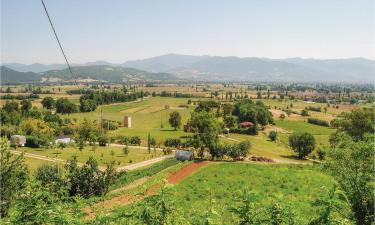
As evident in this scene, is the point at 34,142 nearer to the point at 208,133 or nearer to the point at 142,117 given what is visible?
the point at 208,133

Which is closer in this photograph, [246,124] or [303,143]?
[303,143]

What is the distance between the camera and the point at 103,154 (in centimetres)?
6719

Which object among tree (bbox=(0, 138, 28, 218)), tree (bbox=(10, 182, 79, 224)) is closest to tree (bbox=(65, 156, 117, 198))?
tree (bbox=(0, 138, 28, 218))

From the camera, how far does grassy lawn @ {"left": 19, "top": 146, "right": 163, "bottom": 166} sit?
61.8 meters

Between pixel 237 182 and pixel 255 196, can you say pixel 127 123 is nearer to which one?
pixel 237 182

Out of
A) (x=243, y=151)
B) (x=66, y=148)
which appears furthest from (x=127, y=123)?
(x=243, y=151)

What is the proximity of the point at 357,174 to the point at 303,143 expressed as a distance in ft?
172

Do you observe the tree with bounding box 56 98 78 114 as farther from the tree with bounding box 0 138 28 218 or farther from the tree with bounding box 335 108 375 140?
the tree with bounding box 0 138 28 218

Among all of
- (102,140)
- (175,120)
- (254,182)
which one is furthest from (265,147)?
(254,182)

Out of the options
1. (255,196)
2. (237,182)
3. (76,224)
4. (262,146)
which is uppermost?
(255,196)

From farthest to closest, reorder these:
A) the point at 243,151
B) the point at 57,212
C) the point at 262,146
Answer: the point at 262,146 → the point at 243,151 → the point at 57,212

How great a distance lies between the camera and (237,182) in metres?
37.9

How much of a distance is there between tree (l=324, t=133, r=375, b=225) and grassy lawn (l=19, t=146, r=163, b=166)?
41614 mm

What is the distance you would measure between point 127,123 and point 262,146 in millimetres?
44964
